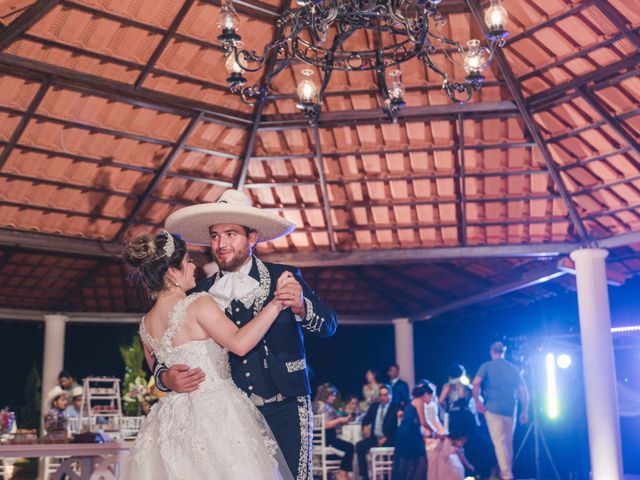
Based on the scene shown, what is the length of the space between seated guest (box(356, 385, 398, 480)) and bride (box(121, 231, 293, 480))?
22.9ft

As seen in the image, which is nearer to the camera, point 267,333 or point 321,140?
point 267,333

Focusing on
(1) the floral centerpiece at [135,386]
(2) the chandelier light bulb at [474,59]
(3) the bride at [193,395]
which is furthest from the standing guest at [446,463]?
(3) the bride at [193,395]

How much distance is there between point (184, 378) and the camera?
334 centimetres

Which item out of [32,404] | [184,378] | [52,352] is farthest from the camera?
[32,404]

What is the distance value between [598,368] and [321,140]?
4564mm

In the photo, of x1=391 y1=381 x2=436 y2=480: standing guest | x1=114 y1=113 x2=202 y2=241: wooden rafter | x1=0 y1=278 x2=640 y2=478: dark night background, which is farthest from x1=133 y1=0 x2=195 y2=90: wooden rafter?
x1=0 y1=278 x2=640 y2=478: dark night background

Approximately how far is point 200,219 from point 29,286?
10790 millimetres

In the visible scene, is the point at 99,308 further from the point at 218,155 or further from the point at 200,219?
the point at 200,219

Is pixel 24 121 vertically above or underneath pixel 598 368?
above

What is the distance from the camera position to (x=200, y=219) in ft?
12.2

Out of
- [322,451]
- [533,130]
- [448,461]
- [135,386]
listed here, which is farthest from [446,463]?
[135,386]

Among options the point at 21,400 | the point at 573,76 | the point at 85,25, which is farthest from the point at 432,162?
the point at 21,400

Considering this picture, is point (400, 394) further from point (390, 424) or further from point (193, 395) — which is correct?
point (193, 395)

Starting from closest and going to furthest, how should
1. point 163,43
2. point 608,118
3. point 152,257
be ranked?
point 152,257 < point 163,43 < point 608,118
